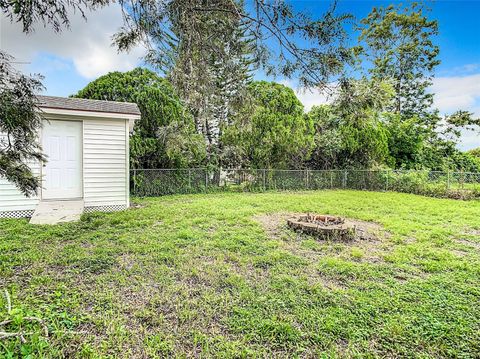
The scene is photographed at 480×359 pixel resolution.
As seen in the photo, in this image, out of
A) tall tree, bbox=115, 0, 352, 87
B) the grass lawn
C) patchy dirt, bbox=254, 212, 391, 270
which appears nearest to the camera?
the grass lawn

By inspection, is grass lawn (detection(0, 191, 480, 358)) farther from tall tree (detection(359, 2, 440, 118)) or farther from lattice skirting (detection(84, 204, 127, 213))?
tall tree (detection(359, 2, 440, 118))

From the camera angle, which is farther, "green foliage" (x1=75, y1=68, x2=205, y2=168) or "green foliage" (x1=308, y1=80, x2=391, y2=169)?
"green foliage" (x1=308, y1=80, x2=391, y2=169)

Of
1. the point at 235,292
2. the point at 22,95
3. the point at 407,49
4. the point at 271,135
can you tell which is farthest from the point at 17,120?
the point at 407,49

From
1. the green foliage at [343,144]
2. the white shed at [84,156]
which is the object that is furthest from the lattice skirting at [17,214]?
the green foliage at [343,144]

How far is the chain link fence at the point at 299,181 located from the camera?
9586mm

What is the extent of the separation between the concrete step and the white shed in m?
0.20

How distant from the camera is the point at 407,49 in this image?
17.1 meters

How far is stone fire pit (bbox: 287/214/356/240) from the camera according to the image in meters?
4.55

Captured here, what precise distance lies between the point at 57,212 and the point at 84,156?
5.07 ft

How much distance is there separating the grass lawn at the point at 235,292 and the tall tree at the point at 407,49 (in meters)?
16.1

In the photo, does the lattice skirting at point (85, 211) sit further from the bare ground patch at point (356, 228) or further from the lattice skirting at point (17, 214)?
the bare ground patch at point (356, 228)

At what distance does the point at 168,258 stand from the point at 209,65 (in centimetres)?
253

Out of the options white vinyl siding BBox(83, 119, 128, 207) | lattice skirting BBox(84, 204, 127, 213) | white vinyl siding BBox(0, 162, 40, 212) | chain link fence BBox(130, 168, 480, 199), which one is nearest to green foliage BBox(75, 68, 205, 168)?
chain link fence BBox(130, 168, 480, 199)

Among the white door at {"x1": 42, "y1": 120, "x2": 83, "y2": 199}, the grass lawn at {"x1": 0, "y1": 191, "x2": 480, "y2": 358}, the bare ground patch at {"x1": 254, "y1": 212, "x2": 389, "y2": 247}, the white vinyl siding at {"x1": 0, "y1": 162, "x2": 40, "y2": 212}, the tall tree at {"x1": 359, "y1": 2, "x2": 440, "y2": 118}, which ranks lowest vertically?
the grass lawn at {"x1": 0, "y1": 191, "x2": 480, "y2": 358}
